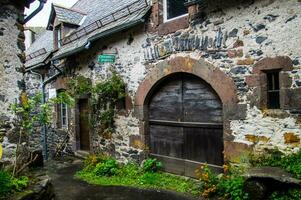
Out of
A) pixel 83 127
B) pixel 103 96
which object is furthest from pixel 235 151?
pixel 83 127

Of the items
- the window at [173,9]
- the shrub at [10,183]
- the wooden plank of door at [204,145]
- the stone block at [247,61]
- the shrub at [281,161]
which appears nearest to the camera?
the shrub at [10,183]

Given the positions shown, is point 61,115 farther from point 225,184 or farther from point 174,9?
point 225,184

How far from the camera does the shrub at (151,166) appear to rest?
7.43 metres

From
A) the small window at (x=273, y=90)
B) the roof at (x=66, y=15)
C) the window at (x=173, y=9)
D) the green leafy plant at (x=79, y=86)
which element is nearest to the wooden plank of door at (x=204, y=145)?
the small window at (x=273, y=90)

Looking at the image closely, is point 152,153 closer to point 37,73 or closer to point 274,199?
point 274,199

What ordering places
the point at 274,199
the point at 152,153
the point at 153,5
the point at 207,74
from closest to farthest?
the point at 274,199, the point at 207,74, the point at 153,5, the point at 152,153

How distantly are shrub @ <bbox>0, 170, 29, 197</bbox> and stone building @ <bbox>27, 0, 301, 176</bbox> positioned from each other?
11.7ft

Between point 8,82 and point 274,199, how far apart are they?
4.71m

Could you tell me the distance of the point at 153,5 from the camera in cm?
717

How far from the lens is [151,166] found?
24.5 feet

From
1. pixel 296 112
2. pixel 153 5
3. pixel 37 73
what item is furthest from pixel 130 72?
pixel 37 73

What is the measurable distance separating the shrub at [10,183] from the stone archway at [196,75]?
3.57 meters

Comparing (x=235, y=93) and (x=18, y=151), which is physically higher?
(x=235, y=93)

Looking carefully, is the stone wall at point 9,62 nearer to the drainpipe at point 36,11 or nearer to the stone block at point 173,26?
the drainpipe at point 36,11
